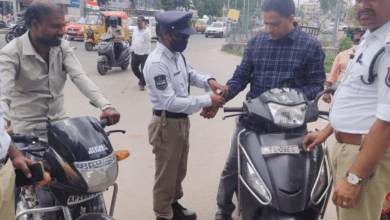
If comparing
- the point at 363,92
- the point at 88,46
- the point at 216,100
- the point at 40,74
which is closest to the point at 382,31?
the point at 363,92

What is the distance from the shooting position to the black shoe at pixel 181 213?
9.98ft

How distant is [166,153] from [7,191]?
1352 millimetres

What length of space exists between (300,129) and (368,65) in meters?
0.88

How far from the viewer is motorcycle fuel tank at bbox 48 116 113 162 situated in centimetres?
165

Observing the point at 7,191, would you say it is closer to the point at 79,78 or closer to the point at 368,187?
the point at 79,78

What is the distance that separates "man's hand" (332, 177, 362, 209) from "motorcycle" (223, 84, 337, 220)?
0.14 metres

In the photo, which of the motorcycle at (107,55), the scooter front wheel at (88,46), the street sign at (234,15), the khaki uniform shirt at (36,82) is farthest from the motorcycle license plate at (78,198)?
the street sign at (234,15)

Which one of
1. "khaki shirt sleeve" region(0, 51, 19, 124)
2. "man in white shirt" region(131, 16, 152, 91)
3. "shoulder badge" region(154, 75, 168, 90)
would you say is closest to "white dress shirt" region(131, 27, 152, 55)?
"man in white shirt" region(131, 16, 152, 91)

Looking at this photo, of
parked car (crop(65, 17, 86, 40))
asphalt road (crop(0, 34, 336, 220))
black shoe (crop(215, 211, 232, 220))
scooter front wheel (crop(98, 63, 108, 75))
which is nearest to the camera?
black shoe (crop(215, 211, 232, 220))

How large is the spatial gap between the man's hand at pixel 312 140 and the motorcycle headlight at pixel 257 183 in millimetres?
308

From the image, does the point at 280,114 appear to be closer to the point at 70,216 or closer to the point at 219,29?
the point at 70,216

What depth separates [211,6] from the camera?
53969mm

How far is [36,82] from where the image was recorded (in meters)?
2.42

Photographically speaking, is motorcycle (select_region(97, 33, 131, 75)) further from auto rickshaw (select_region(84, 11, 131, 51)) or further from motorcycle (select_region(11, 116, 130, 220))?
motorcycle (select_region(11, 116, 130, 220))
